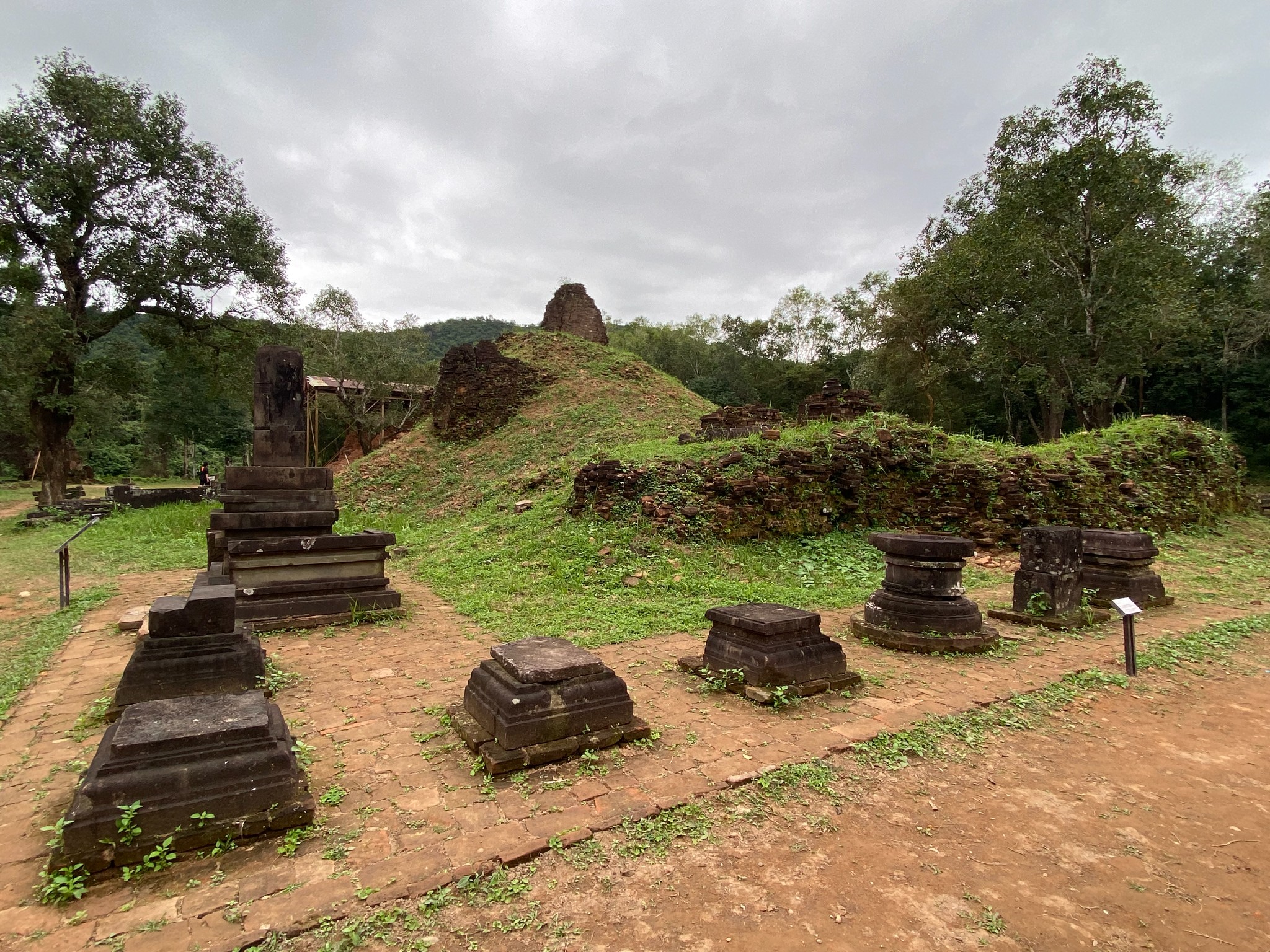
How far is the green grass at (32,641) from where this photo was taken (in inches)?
167

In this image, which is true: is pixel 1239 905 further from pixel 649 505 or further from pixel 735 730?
pixel 649 505

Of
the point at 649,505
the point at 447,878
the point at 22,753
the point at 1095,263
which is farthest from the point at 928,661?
the point at 1095,263

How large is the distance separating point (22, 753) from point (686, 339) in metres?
39.1

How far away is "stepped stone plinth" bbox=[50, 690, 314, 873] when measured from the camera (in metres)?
2.23

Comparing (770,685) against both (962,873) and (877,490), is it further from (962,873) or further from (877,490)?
(877,490)

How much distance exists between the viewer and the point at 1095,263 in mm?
16578

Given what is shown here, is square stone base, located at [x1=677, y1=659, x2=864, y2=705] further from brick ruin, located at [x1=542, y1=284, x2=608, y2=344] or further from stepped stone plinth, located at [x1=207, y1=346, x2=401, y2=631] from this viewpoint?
brick ruin, located at [x1=542, y1=284, x2=608, y2=344]

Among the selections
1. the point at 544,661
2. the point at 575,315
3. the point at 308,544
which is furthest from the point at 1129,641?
the point at 575,315

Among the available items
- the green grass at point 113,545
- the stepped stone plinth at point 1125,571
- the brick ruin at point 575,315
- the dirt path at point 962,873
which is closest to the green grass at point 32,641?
the green grass at point 113,545

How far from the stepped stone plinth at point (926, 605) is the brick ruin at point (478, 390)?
47.1ft

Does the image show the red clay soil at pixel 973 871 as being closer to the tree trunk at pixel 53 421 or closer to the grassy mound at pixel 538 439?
the grassy mound at pixel 538 439

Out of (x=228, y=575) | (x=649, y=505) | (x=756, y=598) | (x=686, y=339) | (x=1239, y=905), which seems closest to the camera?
(x=1239, y=905)

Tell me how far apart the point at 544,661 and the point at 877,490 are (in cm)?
816

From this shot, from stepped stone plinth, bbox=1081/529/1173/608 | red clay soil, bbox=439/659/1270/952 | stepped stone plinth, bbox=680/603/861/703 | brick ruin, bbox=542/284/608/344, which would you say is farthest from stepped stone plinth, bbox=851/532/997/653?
brick ruin, bbox=542/284/608/344
